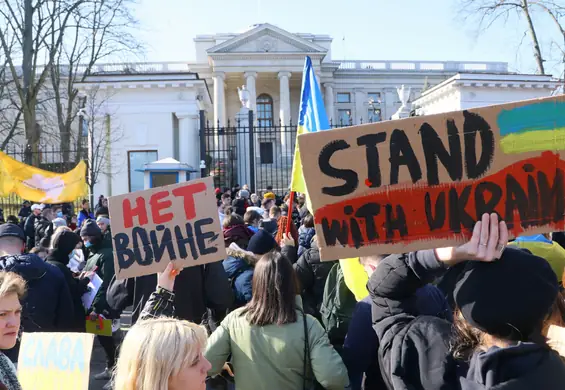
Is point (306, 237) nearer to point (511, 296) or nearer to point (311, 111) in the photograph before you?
point (311, 111)

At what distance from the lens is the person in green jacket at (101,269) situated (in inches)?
202

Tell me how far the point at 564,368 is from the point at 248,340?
1.69 metres

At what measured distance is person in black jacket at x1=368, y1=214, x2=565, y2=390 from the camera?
1565 mm

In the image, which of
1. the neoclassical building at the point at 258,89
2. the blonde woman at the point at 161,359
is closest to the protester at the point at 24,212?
the neoclassical building at the point at 258,89

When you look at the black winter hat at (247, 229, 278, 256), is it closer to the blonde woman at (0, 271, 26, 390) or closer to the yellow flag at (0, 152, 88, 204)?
the blonde woman at (0, 271, 26, 390)

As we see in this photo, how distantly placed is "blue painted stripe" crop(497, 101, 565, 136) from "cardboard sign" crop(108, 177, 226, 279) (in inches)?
68.4

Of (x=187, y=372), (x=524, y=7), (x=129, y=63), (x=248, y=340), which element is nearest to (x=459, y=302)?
(x=187, y=372)

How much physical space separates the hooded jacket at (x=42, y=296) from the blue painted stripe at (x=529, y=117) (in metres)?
3.42

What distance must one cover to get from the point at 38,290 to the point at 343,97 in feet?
154

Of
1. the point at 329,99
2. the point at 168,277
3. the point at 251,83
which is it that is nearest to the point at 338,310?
the point at 168,277

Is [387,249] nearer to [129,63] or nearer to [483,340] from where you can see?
[483,340]

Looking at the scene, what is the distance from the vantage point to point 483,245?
5.89 ft

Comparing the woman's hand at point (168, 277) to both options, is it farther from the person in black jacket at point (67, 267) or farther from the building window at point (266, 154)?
the building window at point (266, 154)

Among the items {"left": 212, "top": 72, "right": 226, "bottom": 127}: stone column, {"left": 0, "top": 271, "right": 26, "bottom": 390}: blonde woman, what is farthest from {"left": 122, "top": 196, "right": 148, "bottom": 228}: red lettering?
{"left": 212, "top": 72, "right": 226, "bottom": 127}: stone column
